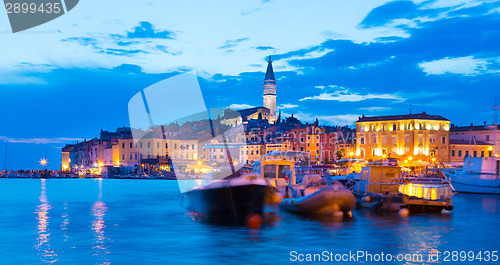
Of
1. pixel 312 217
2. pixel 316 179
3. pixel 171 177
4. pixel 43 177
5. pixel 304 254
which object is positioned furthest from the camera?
pixel 43 177

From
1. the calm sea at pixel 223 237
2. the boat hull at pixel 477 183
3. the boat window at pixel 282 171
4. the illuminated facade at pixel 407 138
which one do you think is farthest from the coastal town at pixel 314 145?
the calm sea at pixel 223 237

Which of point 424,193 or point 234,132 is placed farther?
point 234,132

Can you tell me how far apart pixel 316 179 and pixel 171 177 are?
73.1 m

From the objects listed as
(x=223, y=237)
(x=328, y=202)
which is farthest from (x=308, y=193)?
(x=223, y=237)

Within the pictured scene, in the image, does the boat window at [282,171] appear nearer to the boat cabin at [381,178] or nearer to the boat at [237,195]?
the boat cabin at [381,178]

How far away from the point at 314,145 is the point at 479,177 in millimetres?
56613

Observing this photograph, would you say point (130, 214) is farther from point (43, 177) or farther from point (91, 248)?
point (43, 177)

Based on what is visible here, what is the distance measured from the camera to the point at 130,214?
98.1ft

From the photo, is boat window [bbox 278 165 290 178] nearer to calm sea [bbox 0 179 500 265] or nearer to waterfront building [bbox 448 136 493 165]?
calm sea [bbox 0 179 500 265]

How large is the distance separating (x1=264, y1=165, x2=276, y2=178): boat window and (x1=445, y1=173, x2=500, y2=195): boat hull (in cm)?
2103

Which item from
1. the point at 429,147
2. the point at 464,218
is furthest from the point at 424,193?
the point at 429,147

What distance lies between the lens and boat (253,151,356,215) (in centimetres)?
2392

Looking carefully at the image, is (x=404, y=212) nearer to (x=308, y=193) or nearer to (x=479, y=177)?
(x=308, y=193)

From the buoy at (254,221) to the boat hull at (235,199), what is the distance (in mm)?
261
